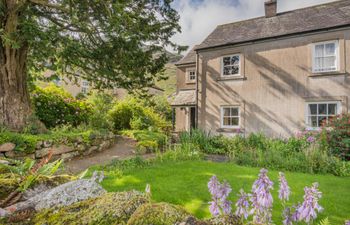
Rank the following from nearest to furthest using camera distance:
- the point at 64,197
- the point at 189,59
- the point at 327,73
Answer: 1. the point at 64,197
2. the point at 327,73
3. the point at 189,59

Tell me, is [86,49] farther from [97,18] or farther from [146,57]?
[146,57]

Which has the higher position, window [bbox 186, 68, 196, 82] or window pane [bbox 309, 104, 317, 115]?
window [bbox 186, 68, 196, 82]

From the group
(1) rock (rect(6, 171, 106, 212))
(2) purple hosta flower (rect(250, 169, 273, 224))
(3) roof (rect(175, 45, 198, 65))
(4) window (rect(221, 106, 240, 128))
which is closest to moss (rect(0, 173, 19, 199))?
(1) rock (rect(6, 171, 106, 212))

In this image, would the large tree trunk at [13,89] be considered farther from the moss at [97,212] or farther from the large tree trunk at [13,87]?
the moss at [97,212]

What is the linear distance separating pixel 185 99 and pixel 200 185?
1270 centimetres

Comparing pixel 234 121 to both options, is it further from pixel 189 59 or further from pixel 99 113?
pixel 189 59

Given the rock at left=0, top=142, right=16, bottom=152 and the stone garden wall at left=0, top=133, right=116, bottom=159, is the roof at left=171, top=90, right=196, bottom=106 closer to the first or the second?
the stone garden wall at left=0, top=133, right=116, bottom=159

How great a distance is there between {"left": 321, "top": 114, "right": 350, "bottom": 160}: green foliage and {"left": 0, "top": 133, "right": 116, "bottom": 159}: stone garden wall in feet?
30.9

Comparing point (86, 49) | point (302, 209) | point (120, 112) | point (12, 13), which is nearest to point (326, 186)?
point (302, 209)

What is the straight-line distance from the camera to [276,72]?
11695 mm

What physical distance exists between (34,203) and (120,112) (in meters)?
16.1

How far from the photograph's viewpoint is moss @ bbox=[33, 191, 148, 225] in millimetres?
1073

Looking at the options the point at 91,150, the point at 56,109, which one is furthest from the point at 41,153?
the point at 56,109

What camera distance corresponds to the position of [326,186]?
5258 mm
